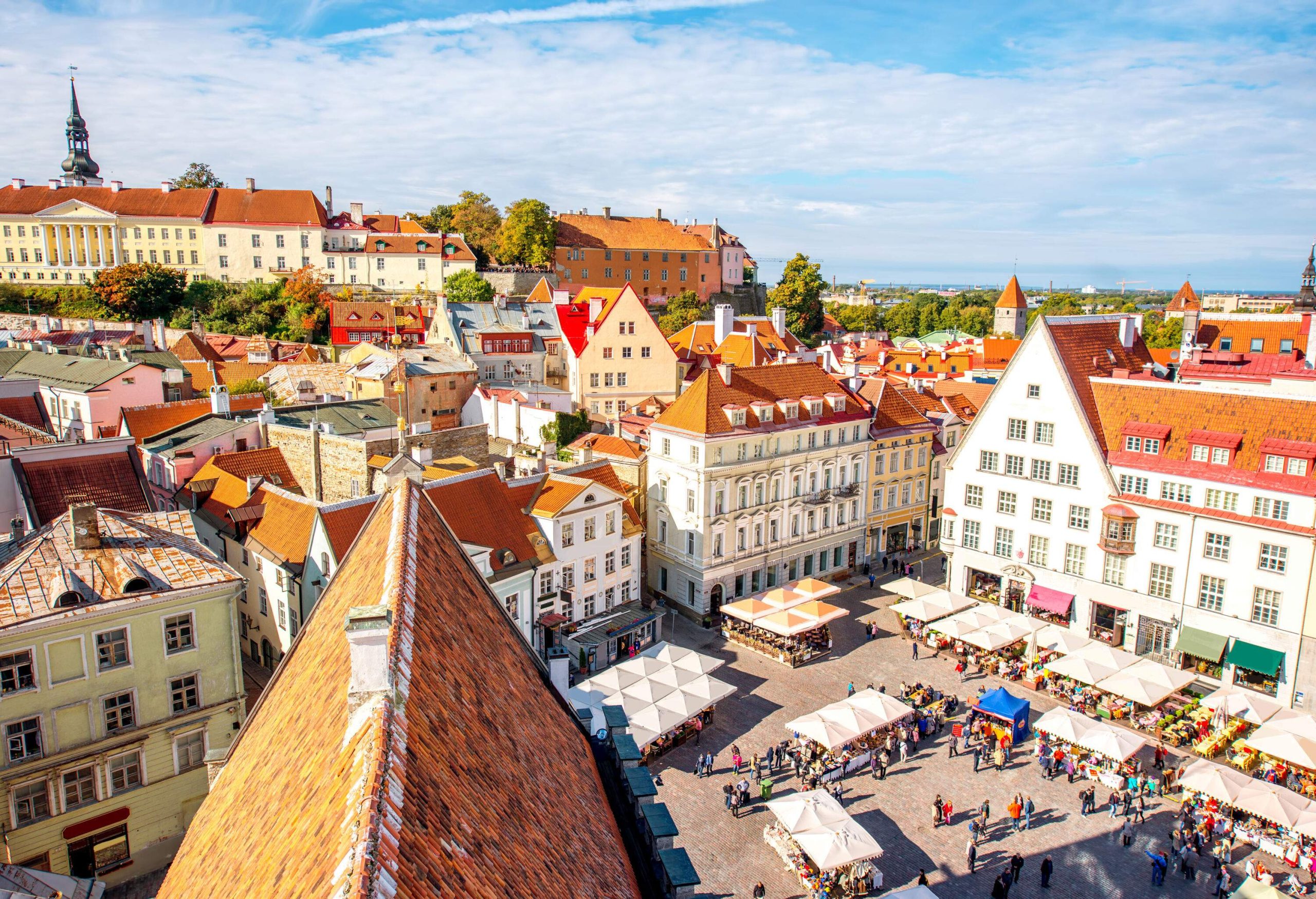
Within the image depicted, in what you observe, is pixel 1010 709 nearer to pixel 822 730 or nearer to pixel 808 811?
pixel 822 730

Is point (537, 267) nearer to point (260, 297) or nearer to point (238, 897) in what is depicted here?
point (260, 297)

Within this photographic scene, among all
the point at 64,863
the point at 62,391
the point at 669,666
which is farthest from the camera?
the point at 62,391

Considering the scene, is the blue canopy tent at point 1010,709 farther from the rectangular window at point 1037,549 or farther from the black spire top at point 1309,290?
the black spire top at point 1309,290

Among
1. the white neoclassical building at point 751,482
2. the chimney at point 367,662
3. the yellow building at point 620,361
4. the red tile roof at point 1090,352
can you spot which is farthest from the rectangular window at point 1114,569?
the chimney at point 367,662

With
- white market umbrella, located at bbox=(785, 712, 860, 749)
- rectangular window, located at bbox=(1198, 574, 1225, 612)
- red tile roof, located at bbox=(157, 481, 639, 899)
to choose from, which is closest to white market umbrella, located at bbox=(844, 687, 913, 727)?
white market umbrella, located at bbox=(785, 712, 860, 749)

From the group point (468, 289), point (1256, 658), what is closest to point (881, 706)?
point (1256, 658)

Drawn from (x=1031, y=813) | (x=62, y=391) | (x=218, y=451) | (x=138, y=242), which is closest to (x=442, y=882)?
(x=1031, y=813)
